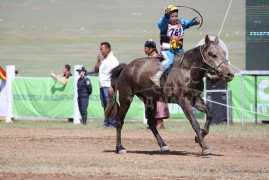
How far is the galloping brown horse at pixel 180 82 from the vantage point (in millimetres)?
14461

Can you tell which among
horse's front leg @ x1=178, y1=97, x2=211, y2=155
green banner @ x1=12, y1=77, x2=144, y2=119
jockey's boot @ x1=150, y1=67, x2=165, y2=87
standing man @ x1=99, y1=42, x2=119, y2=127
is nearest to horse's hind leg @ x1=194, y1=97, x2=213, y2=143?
horse's front leg @ x1=178, y1=97, x2=211, y2=155

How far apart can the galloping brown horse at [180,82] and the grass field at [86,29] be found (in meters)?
28.7

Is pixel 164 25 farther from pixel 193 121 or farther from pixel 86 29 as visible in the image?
pixel 86 29

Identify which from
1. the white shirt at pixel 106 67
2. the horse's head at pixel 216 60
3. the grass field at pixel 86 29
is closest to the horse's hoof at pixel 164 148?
the horse's head at pixel 216 60

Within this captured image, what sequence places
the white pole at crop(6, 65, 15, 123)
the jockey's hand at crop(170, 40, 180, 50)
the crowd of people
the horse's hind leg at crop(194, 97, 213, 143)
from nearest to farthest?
1. the horse's hind leg at crop(194, 97, 213, 143)
2. the crowd of people
3. the jockey's hand at crop(170, 40, 180, 50)
4. the white pole at crop(6, 65, 15, 123)

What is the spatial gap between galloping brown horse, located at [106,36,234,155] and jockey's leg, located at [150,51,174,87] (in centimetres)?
9

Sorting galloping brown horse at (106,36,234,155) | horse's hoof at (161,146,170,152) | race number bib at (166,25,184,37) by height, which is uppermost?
race number bib at (166,25,184,37)

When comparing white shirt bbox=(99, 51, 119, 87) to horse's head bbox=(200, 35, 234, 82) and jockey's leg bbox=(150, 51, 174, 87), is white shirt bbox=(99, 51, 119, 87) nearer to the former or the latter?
jockey's leg bbox=(150, 51, 174, 87)

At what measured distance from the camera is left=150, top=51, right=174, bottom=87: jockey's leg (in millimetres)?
14875

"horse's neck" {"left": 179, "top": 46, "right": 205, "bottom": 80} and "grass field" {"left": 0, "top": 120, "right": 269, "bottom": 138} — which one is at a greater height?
"horse's neck" {"left": 179, "top": 46, "right": 205, "bottom": 80}

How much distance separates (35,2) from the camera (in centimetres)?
6216


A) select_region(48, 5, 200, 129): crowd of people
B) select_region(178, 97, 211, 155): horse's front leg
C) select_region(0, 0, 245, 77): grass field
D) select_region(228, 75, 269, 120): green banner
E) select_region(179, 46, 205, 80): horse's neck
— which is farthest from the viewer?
select_region(0, 0, 245, 77): grass field

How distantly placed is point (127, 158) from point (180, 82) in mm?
1770

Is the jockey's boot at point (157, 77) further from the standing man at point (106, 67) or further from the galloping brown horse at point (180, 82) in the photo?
the standing man at point (106, 67)
